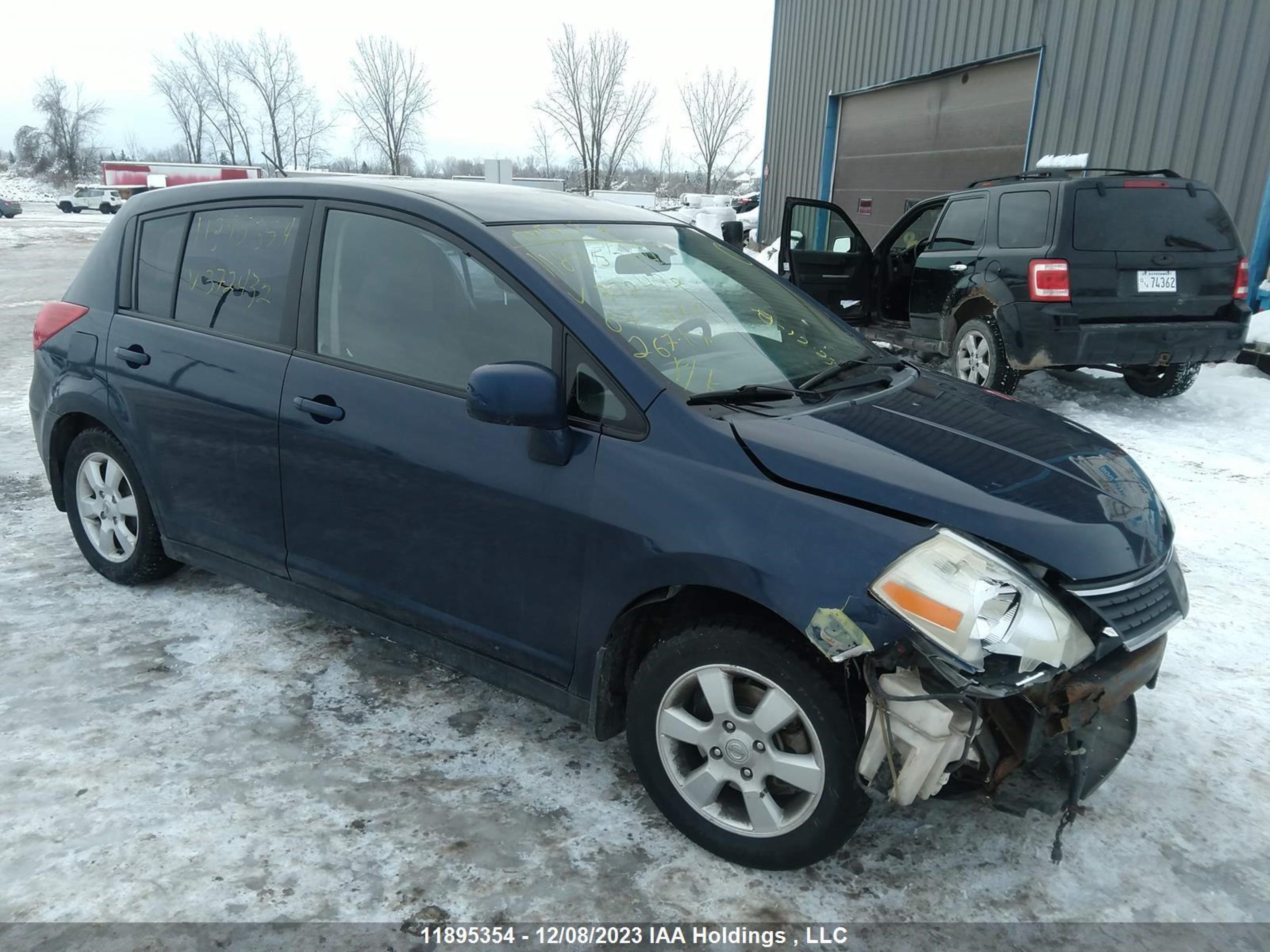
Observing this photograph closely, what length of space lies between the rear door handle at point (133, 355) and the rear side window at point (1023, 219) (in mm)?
6114

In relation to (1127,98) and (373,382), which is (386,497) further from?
(1127,98)

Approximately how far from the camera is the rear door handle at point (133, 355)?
348cm

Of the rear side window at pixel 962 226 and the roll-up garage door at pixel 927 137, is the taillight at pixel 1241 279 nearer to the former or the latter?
the rear side window at pixel 962 226

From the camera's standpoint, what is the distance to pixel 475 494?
2.60 meters

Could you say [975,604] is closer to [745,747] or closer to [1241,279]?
[745,747]

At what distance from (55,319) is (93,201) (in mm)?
55296

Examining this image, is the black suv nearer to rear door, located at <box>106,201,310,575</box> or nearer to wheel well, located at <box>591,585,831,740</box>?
wheel well, located at <box>591,585,831,740</box>

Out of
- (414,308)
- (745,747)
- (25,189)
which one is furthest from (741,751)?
(25,189)

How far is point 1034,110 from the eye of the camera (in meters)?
11.1

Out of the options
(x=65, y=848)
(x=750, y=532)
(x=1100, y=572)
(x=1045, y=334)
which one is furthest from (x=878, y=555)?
(x=1045, y=334)

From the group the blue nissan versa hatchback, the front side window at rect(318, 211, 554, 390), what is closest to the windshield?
the blue nissan versa hatchback

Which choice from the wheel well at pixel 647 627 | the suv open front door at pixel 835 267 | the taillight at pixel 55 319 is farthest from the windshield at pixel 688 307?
the suv open front door at pixel 835 267

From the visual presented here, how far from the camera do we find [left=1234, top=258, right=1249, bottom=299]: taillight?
670cm

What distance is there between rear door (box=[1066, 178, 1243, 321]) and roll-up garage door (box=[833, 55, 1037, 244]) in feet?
17.6
